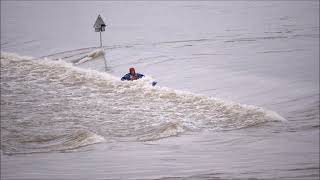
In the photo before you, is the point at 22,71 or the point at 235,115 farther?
the point at 22,71

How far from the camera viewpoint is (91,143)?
28.0 feet

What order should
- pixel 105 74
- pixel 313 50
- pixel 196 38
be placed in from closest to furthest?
pixel 105 74 < pixel 313 50 < pixel 196 38

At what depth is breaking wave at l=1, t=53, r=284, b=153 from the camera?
902 centimetres

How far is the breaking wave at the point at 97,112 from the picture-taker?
9.02 meters

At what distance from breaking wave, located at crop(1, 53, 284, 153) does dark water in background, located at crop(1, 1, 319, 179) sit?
23 millimetres

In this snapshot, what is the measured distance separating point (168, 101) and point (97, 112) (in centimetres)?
150

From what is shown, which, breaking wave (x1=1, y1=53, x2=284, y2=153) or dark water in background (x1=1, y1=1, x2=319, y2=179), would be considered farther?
breaking wave (x1=1, y1=53, x2=284, y2=153)

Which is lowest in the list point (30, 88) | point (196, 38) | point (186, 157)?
point (186, 157)

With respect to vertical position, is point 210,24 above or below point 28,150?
above

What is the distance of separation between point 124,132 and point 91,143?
0.96 metres

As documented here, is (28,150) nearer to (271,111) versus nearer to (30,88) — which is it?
(271,111)

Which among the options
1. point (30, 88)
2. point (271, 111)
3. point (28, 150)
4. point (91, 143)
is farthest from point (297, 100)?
point (30, 88)

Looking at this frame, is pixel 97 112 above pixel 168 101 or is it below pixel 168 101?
below

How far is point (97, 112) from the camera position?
1085 cm
